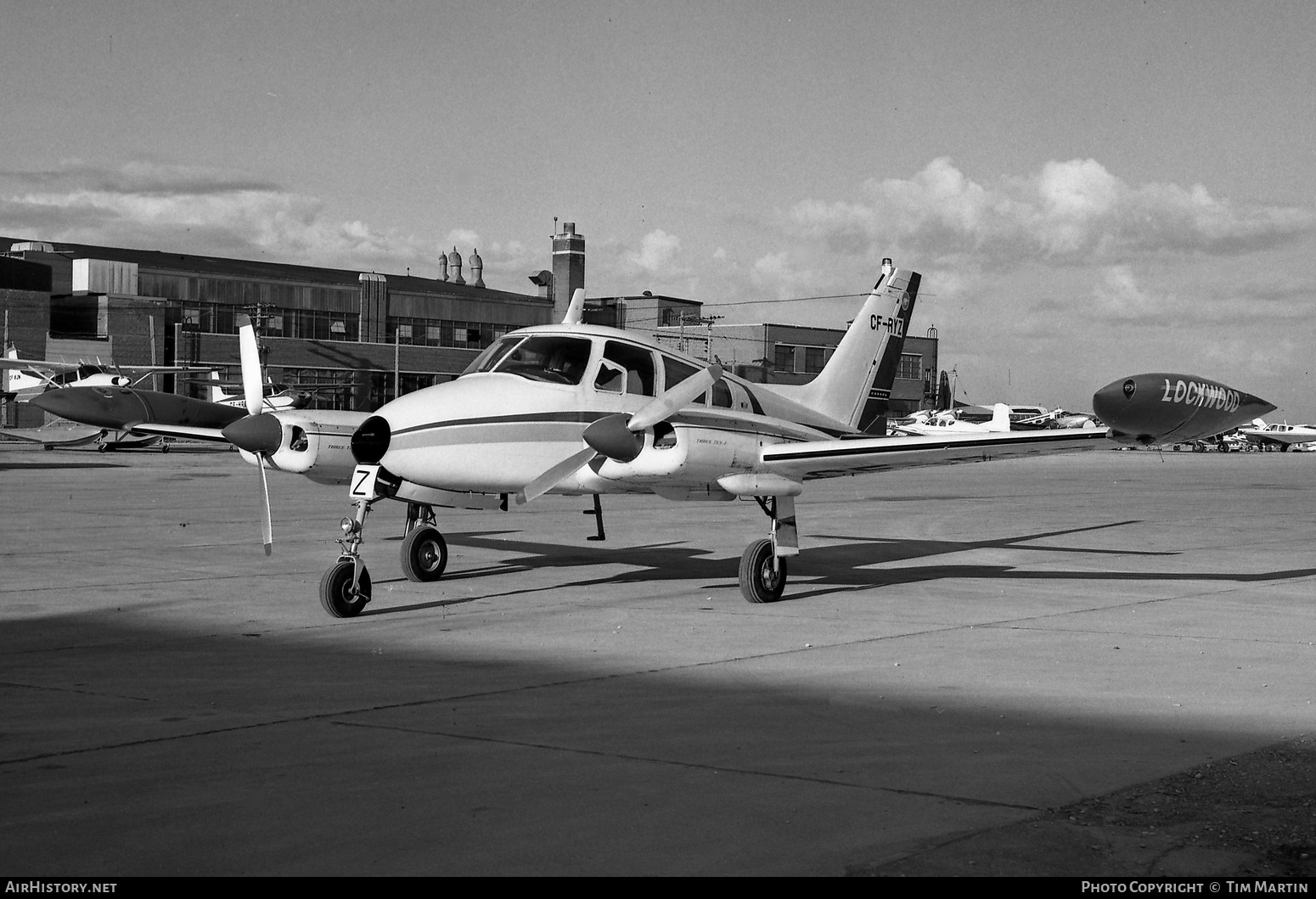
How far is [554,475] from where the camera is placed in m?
13.5

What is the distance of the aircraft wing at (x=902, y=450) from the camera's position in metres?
13.8

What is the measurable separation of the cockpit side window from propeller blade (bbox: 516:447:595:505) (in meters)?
1.21

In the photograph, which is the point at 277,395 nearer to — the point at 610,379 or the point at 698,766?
the point at 610,379

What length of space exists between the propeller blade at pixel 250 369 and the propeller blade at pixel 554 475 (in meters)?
3.18

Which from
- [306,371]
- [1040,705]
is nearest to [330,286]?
[306,371]

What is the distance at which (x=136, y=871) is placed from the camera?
484 centimetres

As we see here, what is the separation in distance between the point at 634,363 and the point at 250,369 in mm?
4359

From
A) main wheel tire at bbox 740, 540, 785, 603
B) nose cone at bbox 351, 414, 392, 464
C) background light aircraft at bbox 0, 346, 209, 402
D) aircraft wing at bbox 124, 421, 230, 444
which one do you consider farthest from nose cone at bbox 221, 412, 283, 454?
background light aircraft at bbox 0, 346, 209, 402

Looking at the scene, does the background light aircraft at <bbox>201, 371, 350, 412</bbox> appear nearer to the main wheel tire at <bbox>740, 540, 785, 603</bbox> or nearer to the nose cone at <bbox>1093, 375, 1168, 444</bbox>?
the main wheel tire at <bbox>740, 540, 785, 603</bbox>

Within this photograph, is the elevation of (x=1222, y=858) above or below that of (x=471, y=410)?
below

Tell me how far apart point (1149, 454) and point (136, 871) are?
292 feet

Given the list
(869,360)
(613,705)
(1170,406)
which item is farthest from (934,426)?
(613,705)

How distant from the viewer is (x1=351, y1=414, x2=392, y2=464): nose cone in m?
12.7
